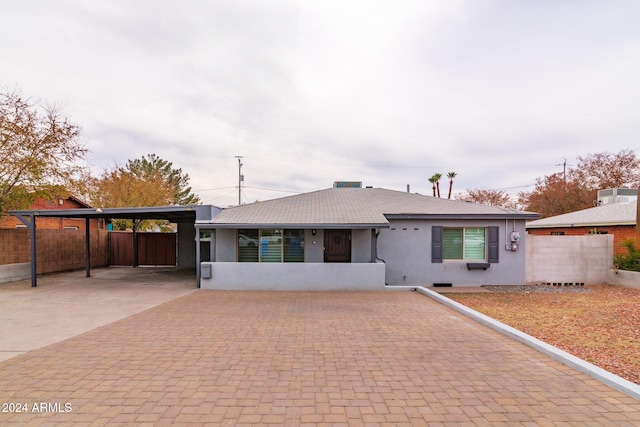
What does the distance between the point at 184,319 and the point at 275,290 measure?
143 inches

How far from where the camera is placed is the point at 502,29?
9625 millimetres

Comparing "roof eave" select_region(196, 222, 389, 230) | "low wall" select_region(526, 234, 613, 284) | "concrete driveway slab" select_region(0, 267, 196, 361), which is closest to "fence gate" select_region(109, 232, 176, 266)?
"concrete driveway slab" select_region(0, 267, 196, 361)

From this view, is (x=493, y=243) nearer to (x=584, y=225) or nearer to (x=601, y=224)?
(x=601, y=224)

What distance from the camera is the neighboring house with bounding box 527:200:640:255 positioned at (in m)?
12.8

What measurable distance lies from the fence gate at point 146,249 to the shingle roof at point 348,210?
24.8 ft

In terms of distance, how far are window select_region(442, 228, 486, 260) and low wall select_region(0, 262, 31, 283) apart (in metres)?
16.4

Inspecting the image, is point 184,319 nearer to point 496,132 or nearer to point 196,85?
point 196,85

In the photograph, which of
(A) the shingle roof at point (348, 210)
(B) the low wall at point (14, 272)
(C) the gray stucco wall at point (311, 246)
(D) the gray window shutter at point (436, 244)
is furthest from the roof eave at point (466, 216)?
(B) the low wall at point (14, 272)

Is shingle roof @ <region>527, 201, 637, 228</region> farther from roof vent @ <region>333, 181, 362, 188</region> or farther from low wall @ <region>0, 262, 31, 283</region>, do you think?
low wall @ <region>0, 262, 31, 283</region>

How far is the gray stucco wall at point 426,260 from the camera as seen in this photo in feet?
35.8

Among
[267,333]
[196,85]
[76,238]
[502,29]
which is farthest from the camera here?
[76,238]

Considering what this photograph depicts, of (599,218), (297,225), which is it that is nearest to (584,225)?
(599,218)

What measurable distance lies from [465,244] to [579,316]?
4517mm

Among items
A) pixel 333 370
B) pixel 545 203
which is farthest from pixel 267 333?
pixel 545 203
